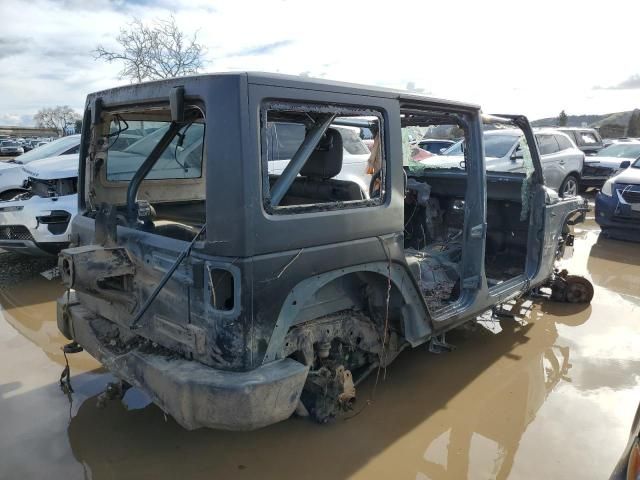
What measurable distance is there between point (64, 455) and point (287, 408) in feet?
4.84

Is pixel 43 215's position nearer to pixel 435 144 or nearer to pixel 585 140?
pixel 435 144

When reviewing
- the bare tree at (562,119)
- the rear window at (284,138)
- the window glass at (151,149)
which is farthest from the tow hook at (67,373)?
the bare tree at (562,119)

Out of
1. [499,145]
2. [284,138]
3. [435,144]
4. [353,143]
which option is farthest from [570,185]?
[284,138]

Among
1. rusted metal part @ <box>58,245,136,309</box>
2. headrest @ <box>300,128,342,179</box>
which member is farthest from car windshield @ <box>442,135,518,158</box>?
rusted metal part @ <box>58,245,136,309</box>

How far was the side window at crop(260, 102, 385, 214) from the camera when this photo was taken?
249 cm

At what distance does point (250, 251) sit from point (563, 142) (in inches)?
451

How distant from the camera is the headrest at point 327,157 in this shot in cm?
309

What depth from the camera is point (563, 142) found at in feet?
38.3

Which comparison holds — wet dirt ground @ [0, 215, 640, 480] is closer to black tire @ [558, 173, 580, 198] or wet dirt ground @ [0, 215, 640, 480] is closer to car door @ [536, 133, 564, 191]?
car door @ [536, 133, 564, 191]

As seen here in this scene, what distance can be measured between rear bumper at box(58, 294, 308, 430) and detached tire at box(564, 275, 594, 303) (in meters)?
4.14

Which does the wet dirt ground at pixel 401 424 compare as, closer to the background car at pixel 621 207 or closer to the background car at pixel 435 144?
the background car at pixel 621 207

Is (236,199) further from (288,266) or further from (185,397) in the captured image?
(185,397)

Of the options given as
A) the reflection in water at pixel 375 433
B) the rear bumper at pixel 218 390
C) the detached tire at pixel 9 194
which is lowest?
the reflection in water at pixel 375 433

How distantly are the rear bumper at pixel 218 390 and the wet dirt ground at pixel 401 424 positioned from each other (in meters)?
0.58
